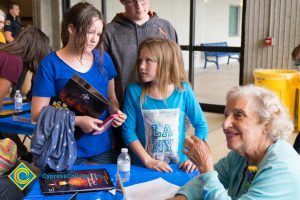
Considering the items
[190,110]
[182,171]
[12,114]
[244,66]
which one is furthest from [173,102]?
[244,66]

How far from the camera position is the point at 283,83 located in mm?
5441

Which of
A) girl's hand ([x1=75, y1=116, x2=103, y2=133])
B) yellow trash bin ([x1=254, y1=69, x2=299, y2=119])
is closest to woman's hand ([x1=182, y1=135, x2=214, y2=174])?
girl's hand ([x1=75, y1=116, x2=103, y2=133])

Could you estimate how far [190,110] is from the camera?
7.66 feet

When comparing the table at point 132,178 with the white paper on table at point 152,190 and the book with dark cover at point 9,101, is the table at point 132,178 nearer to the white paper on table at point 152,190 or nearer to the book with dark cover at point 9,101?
the white paper on table at point 152,190

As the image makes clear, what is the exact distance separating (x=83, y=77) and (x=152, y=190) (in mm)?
721

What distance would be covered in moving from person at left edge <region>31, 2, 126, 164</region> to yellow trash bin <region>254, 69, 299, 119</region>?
148 inches

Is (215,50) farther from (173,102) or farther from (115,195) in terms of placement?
(115,195)

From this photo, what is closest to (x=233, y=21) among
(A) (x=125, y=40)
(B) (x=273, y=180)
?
(A) (x=125, y=40)

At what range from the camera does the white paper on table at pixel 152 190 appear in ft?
5.69

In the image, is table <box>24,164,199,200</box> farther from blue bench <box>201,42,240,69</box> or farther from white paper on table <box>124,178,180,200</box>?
blue bench <box>201,42,240,69</box>

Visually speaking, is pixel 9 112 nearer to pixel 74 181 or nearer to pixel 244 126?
pixel 74 181

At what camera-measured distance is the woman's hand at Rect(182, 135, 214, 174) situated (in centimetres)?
150

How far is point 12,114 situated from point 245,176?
249 cm

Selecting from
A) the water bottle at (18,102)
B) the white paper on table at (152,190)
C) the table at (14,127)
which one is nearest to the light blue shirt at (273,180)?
the white paper on table at (152,190)
